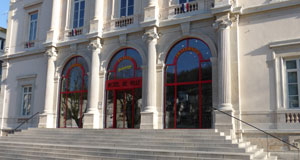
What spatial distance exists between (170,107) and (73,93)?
610 centimetres

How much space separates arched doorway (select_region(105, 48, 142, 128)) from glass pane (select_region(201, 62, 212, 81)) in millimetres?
3141

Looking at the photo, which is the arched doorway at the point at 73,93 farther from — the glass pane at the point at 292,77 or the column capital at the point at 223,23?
the glass pane at the point at 292,77

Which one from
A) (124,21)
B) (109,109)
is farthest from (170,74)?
(124,21)

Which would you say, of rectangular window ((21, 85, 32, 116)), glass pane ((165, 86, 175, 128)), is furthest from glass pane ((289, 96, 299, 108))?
rectangular window ((21, 85, 32, 116))

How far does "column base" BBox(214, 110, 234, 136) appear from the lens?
432 inches

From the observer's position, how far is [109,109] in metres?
14.8

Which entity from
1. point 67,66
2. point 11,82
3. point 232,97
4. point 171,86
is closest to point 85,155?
point 171,86

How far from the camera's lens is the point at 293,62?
1084cm

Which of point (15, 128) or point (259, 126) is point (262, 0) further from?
point (15, 128)

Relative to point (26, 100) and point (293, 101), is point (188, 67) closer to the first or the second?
point (293, 101)

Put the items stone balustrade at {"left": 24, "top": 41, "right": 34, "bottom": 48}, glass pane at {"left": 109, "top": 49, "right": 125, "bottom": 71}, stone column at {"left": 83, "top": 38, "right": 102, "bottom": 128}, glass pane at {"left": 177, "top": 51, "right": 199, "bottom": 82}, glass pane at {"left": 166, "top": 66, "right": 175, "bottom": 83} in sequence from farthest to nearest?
stone balustrade at {"left": 24, "top": 41, "right": 34, "bottom": 48} → glass pane at {"left": 109, "top": 49, "right": 125, "bottom": 71} → stone column at {"left": 83, "top": 38, "right": 102, "bottom": 128} → glass pane at {"left": 166, "top": 66, "right": 175, "bottom": 83} → glass pane at {"left": 177, "top": 51, "right": 199, "bottom": 82}

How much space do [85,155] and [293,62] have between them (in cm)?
829

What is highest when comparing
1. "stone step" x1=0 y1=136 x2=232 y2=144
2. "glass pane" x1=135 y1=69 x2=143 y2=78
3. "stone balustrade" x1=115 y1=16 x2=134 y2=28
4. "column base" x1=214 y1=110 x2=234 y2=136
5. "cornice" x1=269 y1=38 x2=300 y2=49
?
"stone balustrade" x1=115 y1=16 x2=134 y2=28

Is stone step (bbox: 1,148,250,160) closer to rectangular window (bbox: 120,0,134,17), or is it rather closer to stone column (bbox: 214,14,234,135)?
stone column (bbox: 214,14,234,135)
